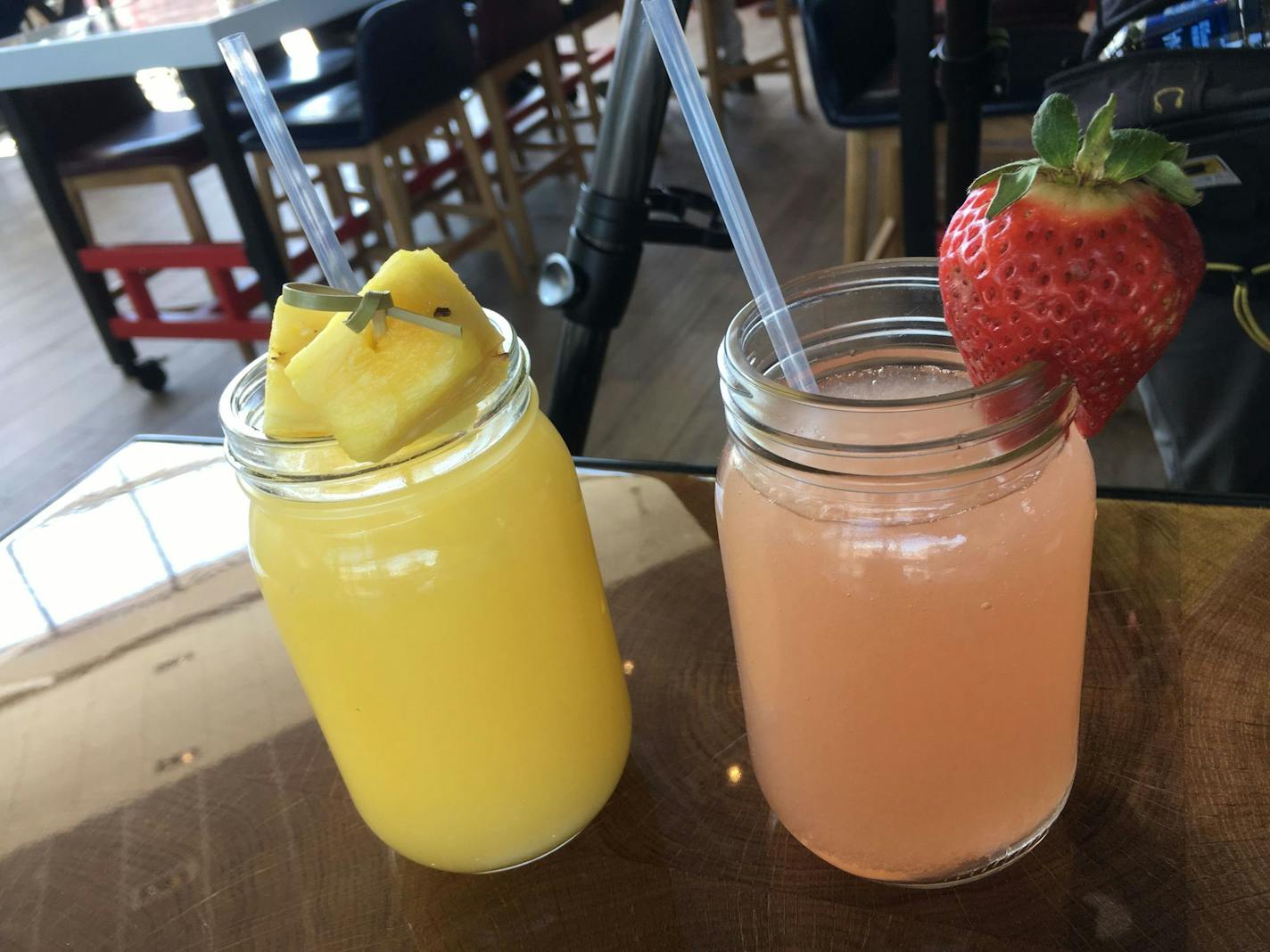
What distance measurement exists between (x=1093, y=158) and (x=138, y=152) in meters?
2.41

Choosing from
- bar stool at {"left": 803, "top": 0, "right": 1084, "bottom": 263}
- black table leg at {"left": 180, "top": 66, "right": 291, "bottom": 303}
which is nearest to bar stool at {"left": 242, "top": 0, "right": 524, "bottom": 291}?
black table leg at {"left": 180, "top": 66, "right": 291, "bottom": 303}

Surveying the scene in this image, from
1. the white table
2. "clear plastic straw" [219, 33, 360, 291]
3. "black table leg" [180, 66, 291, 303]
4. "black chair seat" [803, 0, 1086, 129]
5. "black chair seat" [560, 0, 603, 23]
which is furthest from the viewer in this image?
"black chair seat" [560, 0, 603, 23]

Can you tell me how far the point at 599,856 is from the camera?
51 cm

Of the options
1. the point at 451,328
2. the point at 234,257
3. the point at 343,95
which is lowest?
the point at 234,257

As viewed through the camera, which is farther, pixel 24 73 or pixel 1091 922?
pixel 24 73

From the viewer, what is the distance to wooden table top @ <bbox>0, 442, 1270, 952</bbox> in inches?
18.3

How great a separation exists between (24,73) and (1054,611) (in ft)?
7.02

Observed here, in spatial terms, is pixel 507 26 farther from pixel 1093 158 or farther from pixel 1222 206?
pixel 1093 158

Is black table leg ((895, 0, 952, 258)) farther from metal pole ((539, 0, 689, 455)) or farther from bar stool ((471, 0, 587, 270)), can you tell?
bar stool ((471, 0, 587, 270))

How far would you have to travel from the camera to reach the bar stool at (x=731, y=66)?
10.8 ft

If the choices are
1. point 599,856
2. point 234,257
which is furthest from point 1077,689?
point 234,257

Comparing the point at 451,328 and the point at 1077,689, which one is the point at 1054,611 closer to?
the point at 1077,689

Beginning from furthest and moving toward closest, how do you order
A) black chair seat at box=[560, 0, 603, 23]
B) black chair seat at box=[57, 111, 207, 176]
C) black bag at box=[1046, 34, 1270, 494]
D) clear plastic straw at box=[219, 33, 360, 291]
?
black chair seat at box=[560, 0, 603, 23] < black chair seat at box=[57, 111, 207, 176] < black bag at box=[1046, 34, 1270, 494] < clear plastic straw at box=[219, 33, 360, 291]

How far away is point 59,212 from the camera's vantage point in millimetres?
2346
